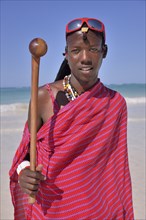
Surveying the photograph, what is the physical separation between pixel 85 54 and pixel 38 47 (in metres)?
0.37

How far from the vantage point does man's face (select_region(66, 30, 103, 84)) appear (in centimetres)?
196

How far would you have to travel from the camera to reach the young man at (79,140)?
6.47 ft

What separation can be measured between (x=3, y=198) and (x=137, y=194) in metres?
1.79

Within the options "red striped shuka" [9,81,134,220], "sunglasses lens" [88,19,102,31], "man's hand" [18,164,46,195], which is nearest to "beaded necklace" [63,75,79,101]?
"red striped shuka" [9,81,134,220]

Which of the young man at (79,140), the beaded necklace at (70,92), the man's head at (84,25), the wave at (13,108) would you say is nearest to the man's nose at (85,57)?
the young man at (79,140)

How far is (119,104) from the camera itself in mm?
2193

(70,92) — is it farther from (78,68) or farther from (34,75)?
(34,75)

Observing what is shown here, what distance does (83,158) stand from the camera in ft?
6.66

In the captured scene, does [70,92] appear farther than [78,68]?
Yes

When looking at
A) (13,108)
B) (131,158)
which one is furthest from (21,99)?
(131,158)

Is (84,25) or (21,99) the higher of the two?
(84,25)

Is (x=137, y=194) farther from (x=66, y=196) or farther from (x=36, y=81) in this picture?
(x=36, y=81)

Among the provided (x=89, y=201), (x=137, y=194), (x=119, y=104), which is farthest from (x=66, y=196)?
(x=137, y=194)

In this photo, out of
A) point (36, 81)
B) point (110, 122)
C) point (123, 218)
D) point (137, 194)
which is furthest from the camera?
point (137, 194)
